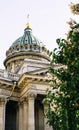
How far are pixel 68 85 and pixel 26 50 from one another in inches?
1372

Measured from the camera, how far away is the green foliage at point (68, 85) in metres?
16.9

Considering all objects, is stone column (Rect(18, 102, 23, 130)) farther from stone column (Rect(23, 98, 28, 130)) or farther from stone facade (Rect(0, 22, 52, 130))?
stone column (Rect(23, 98, 28, 130))

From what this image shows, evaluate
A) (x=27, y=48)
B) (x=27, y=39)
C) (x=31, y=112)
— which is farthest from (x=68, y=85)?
(x=27, y=39)

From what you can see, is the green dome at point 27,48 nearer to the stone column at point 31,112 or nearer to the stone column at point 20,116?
the stone column at point 20,116

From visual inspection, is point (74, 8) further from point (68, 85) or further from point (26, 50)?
point (26, 50)

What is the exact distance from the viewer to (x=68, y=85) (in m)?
17.0

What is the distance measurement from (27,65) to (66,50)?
15.9m

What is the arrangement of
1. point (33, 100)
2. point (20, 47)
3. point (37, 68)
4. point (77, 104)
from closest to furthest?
point (77, 104) < point (33, 100) < point (37, 68) < point (20, 47)

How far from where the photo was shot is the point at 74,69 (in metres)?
17.3

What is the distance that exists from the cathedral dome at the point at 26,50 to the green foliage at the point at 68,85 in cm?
3146

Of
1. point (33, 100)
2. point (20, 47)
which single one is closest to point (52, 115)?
point (33, 100)

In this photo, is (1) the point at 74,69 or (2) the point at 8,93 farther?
(2) the point at 8,93

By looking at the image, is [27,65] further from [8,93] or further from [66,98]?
[66,98]

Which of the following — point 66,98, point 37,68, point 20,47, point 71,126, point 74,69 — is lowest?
point 71,126
